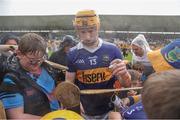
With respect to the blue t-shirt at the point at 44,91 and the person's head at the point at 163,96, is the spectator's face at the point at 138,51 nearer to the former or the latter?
the blue t-shirt at the point at 44,91

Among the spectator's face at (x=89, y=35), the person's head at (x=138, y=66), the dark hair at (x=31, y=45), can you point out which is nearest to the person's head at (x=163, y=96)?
the dark hair at (x=31, y=45)

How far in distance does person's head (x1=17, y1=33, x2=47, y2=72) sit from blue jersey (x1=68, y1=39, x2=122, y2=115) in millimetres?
781

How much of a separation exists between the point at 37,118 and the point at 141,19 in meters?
17.0

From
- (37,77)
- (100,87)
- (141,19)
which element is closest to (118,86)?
(100,87)

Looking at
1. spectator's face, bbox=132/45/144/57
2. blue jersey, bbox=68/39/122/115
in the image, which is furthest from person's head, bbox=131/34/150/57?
blue jersey, bbox=68/39/122/115

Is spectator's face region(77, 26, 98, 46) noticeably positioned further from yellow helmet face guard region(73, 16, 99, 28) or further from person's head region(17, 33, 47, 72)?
person's head region(17, 33, 47, 72)

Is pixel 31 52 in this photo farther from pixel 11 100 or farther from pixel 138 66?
pixel 138 66

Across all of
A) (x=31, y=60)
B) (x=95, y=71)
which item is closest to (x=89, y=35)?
(x=95, y=71)

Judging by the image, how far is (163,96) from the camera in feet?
3.56

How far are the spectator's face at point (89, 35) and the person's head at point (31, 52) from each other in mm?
708

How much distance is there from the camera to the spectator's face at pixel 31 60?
2.48 meters

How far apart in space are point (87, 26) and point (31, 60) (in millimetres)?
813
